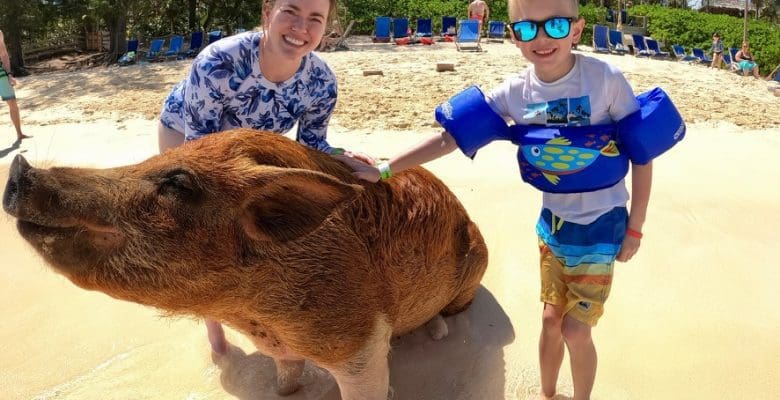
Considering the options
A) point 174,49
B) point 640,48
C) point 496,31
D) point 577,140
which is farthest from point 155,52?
point 577,140

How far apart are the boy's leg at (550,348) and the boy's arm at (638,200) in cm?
47

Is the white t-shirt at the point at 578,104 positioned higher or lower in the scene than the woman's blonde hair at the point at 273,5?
lower

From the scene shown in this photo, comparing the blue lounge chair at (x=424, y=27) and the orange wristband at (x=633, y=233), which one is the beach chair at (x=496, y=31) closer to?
the blue lounge chair at (x=424, y=27)

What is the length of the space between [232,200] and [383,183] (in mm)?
883

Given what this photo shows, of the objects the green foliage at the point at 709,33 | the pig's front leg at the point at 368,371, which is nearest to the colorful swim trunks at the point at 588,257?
the pig's front leg at the point at 368,371

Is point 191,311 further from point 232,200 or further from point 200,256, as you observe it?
point 232,200

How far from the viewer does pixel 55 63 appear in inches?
854

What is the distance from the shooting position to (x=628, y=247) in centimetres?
258

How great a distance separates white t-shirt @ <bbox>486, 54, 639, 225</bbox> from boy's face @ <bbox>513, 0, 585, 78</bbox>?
0.07 meters

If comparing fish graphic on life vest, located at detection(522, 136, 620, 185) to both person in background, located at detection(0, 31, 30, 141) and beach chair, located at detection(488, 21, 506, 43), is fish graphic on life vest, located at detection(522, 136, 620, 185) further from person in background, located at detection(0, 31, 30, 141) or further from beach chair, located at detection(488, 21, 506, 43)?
beach chair, located at detection(488, 21, 506, 43)

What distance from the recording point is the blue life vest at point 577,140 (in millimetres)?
2373

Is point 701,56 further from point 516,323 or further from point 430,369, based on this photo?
point 430,369

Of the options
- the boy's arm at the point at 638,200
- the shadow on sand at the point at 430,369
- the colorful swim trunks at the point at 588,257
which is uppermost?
the boy's arm at the point at 638,200

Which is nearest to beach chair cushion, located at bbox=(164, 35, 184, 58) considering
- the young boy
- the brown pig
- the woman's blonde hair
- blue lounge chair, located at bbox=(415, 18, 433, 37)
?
blue lounge chair, located at bbox=(415, 18, 433, 37)
